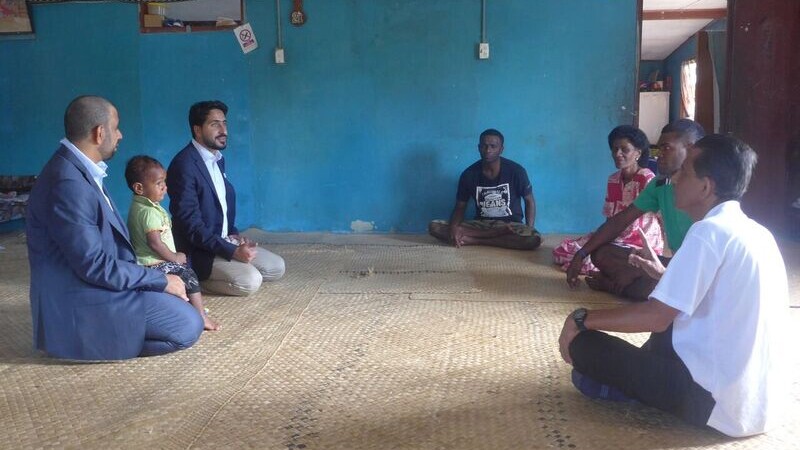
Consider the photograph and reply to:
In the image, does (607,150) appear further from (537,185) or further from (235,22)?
(235,22)

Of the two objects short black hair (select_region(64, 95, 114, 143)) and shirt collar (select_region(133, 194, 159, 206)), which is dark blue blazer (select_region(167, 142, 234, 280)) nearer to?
shirt collar (select_region(133, 194, 159, 206))

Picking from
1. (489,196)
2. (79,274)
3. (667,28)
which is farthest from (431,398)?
(667,28)

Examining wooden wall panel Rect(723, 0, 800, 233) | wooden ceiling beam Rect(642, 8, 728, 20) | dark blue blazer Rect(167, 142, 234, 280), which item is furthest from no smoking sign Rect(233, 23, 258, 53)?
wooden ceiling beam Rect(642, 8, 728, 20)

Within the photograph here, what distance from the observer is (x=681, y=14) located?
8.72 meters

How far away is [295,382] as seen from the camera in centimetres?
248

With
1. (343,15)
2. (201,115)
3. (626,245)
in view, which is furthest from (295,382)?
(343,15)

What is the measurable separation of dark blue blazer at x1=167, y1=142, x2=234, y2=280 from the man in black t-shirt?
203 centimetres

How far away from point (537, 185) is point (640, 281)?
2.19 m

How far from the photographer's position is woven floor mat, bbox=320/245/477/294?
3867 millimetres

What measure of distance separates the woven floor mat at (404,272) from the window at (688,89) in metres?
7.22

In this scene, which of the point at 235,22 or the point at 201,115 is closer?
the point at 201,115

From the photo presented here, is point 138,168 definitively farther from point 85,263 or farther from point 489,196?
point 489,196

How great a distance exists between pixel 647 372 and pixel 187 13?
212 inches

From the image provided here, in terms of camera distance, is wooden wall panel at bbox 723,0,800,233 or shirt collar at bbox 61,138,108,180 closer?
shirt collar at bbox 61,138,108,180
